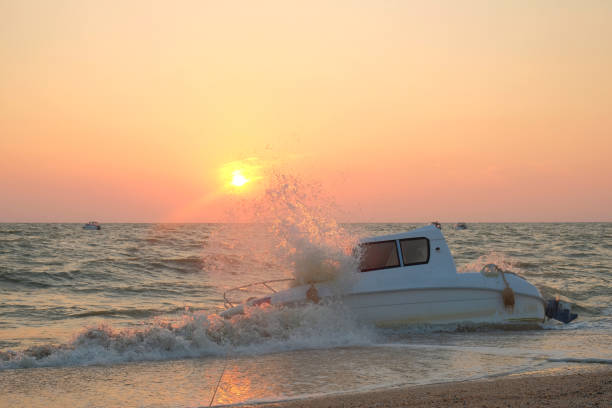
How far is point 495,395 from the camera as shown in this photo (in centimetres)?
563

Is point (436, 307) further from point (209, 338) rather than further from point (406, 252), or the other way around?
point (209, 338)

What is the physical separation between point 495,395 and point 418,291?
19.1 feet

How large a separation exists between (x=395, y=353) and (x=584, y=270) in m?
20.0

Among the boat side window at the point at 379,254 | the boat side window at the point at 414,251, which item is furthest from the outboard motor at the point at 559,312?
the boat side window at the point at 379,254

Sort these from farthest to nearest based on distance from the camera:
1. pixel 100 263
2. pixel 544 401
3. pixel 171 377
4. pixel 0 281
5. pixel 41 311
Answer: pixel 100 263
pixel 0 281
pixel 41 311
pixel 171 377
pixel 544 401

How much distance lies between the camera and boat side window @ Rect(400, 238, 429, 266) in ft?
38.2

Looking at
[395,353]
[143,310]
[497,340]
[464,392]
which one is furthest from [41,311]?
[464,392]

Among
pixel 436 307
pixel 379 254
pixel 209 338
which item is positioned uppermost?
pixel 379 254

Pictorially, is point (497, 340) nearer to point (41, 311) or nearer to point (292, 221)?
point (292, 221)

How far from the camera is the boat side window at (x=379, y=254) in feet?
38.2

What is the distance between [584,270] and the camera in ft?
83.4

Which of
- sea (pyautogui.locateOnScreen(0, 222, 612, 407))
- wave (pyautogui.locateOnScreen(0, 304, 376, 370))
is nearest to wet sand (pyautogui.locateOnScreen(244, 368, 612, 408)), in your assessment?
sea (pyautogui.locateOnScreen(0, 222, 612, 407))

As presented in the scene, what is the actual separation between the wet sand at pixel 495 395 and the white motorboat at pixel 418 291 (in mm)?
4790

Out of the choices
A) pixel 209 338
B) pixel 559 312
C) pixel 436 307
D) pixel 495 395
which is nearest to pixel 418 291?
pixel 436 307
